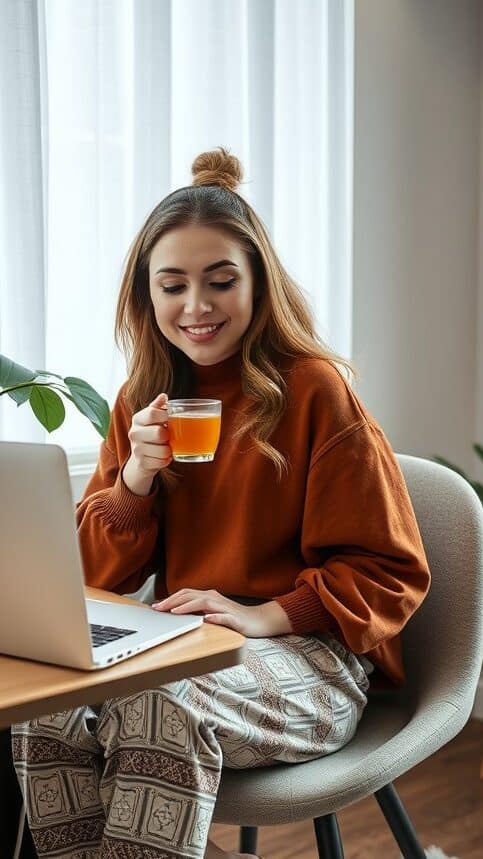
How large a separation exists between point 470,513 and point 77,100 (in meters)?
1.20

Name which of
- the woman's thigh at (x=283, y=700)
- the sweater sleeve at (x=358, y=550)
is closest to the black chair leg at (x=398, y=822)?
the woman's thigh at (x=283, y=700)

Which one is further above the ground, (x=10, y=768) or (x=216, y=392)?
(x=216, y=392)

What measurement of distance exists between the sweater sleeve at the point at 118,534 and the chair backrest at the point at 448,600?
0.44m

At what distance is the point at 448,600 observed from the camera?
166cm

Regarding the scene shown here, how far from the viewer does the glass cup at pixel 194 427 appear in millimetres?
1477

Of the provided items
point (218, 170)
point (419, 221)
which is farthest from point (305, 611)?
point (419, 221)

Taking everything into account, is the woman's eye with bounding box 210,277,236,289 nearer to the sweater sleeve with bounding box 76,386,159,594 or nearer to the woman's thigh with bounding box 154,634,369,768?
the sweater sleeve with bounding box 76,386,159,594

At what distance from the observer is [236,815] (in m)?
1.40

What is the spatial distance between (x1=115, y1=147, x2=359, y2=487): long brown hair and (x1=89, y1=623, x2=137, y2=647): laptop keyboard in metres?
0.50

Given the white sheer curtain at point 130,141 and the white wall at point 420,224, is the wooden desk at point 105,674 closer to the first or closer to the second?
the white sheer curtain at point 130,141

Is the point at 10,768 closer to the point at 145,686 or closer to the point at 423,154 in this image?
the point at 145,686

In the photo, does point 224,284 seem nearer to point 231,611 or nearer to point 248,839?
point 231,611

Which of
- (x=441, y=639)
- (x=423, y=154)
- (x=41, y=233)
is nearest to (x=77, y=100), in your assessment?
(x=41, y=233)

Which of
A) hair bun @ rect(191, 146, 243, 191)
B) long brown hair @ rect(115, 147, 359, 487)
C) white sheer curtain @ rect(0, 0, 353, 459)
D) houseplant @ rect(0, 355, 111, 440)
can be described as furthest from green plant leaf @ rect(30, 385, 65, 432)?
white sheer curtain @ rect(0, 0, 353, 459)
